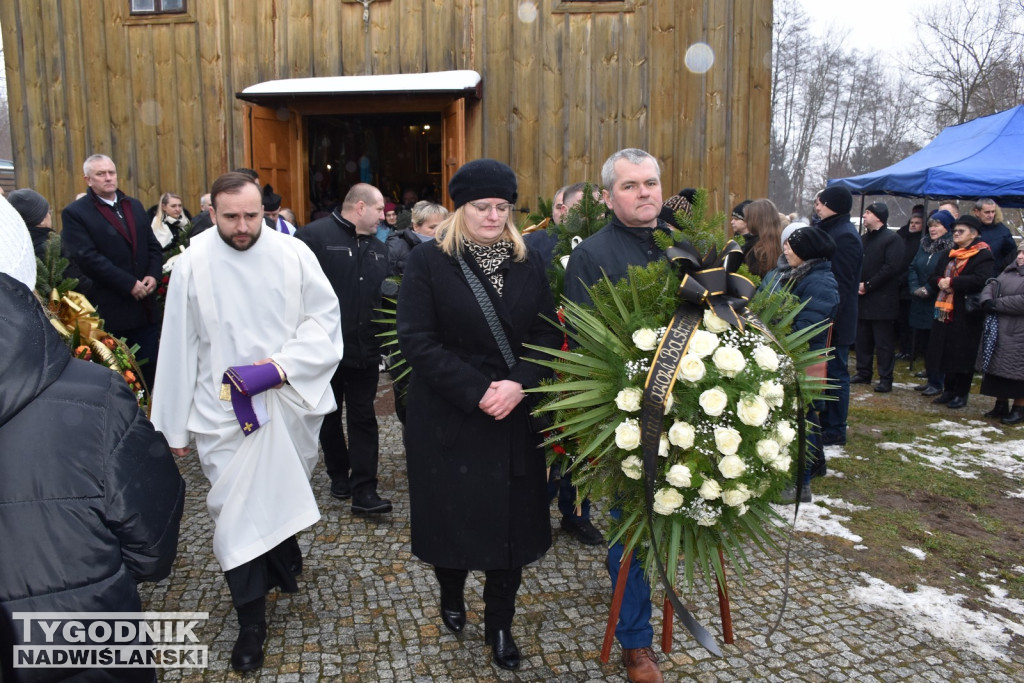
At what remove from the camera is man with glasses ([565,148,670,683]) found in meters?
3.20

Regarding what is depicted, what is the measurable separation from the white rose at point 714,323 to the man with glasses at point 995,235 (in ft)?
26.3

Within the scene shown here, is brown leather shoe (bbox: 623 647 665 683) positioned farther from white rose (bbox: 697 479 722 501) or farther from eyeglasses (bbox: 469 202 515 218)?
eyeglasses (bbox: 469 202 515 218)

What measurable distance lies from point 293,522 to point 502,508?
1.01 metres

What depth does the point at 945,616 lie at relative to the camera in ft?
12.5

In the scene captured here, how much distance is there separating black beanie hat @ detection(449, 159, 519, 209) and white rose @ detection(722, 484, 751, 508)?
56.9 inches

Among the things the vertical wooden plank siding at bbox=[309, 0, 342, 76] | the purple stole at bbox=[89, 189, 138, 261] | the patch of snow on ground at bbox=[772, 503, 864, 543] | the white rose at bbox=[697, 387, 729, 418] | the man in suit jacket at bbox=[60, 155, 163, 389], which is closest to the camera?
the white rose at bbox=[697, 387, 729, 418]

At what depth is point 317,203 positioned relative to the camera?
12.0m

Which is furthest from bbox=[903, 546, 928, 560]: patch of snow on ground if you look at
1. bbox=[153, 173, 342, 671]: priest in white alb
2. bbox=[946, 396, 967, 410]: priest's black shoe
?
bbox=[946, 396, 967, 410]: priest's black shoe

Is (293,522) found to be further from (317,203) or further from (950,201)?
(950,201)

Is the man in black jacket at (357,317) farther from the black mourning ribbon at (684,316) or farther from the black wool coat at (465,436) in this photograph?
the black mourning ribbon at (684,316)

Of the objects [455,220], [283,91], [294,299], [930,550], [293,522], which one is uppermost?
[283,91]

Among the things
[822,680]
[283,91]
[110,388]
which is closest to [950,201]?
[283,91]

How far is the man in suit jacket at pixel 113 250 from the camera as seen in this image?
6.01 m

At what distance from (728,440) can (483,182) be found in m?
1.44
